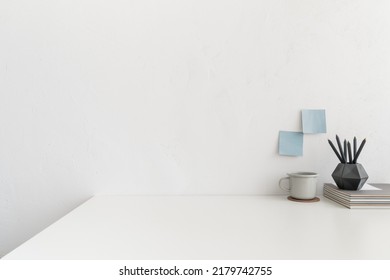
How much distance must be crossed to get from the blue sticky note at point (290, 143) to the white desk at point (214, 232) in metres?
0.18

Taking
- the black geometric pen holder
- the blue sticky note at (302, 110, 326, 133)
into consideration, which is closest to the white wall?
Result: the blue sticky note at (302, 110, 326, 133)

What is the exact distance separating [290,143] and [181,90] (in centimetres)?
43

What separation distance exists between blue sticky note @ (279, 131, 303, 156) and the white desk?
183 mm

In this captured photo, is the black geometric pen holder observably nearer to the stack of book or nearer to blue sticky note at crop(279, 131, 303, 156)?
the stack of book

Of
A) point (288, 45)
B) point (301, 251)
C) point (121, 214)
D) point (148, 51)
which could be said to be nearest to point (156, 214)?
point (121, 214)

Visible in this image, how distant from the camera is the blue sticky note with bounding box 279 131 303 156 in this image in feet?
3.46

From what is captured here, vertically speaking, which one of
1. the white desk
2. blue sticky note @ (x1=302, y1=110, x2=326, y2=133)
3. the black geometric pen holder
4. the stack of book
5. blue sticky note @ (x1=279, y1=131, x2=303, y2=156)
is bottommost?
the white desk

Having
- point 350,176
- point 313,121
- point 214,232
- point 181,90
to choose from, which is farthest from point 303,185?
point 181,90

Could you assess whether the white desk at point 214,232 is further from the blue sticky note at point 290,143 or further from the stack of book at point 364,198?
the blue sticky note at point 290,143

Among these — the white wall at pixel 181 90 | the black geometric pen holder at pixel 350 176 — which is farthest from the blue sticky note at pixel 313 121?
the black geometric pen holder at pixel 350 176

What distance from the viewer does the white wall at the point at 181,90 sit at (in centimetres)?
104

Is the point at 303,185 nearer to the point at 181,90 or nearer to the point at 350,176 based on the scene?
the point at 350,176

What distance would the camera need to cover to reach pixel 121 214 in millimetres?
866
